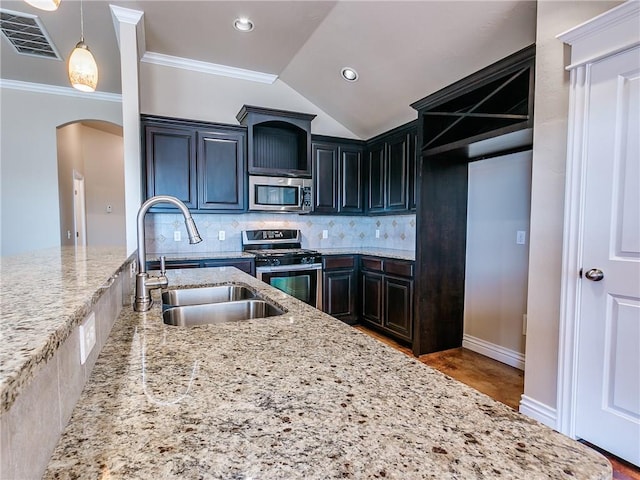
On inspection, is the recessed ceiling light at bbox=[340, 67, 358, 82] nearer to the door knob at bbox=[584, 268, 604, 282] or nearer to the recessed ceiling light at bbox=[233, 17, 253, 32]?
the recessed ceiling light at bbox=[233, 17, 253, 32]

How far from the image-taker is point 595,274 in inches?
68.5

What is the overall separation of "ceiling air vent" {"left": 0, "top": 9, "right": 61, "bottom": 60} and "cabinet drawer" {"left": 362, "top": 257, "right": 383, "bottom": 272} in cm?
366

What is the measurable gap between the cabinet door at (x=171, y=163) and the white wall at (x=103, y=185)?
3676 mm

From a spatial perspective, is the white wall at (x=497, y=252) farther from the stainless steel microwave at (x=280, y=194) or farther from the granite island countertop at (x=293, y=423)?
the granite island countertop at (x=293, y=423)

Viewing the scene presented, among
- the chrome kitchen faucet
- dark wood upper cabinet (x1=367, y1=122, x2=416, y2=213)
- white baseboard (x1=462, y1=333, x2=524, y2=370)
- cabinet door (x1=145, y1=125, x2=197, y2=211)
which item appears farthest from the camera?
dark wood upper cabinet (x1=367, y1=122, x2=416, y2=213)

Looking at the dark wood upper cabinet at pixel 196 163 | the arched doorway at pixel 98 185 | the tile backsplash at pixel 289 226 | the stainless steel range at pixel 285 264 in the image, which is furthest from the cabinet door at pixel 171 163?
the arched doorway at pixel 98 185

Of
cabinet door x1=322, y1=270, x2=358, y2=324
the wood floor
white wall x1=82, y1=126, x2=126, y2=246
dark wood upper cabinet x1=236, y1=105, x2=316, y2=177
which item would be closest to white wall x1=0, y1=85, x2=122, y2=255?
white wall x1=82, y1=126, x2=126, y2=246

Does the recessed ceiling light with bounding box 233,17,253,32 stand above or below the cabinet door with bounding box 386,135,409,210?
above

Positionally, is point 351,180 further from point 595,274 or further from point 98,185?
point 98,185

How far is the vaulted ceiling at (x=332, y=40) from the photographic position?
2.42 metres

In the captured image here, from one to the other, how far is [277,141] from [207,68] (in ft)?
3.53

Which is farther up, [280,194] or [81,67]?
[81,67]

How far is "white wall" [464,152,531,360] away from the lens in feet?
9.44

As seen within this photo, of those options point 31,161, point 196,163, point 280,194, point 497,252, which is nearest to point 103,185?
point 31,161
